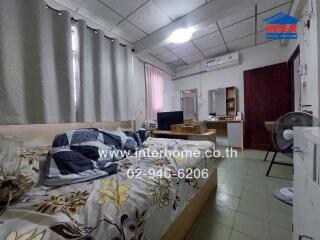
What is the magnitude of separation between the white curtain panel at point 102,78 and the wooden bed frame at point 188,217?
1.74 meters

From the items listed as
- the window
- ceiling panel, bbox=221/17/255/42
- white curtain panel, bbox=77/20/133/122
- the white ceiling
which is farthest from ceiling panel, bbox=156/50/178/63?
the window


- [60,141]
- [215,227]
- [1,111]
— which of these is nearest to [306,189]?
[215,227]

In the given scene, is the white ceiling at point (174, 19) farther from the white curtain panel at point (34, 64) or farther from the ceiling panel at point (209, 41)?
the white curtain panel at point (34, 64)

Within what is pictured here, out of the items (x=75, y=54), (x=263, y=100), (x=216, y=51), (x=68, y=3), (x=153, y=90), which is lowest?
(x=263, y=100)

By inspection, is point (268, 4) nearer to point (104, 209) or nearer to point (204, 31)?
point (204, 31)

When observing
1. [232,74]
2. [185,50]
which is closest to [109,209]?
[185,50]

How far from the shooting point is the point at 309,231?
637mm

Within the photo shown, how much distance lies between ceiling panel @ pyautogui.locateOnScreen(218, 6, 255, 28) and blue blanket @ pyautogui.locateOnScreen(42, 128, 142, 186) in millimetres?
2691

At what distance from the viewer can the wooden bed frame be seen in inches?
39.7

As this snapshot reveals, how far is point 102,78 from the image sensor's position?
7.72 feet

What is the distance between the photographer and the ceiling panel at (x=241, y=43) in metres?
3.34

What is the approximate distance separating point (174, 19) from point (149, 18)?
424 mm

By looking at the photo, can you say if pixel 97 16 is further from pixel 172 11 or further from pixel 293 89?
pixel 293 89

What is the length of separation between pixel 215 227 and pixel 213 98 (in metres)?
3.73
